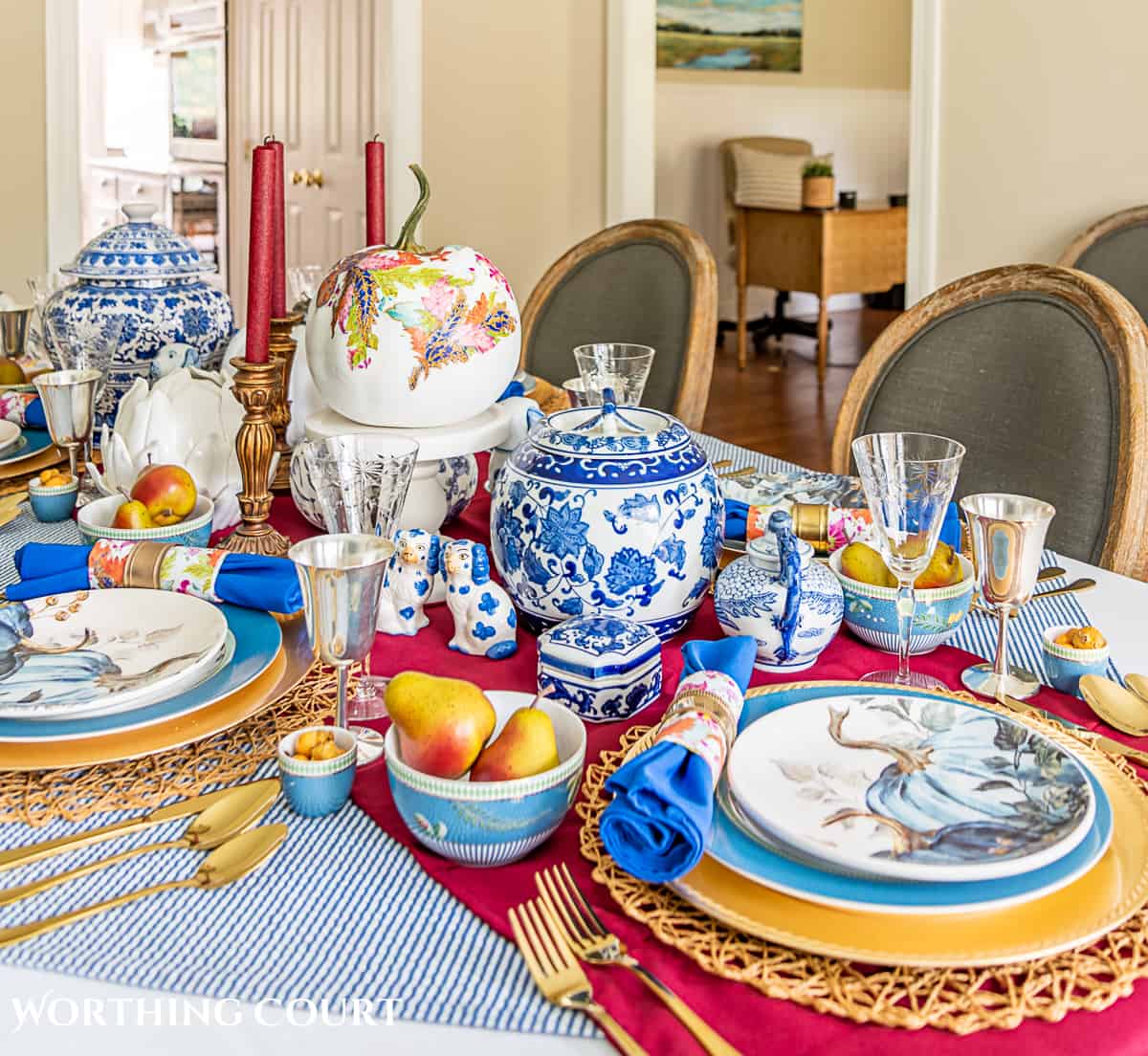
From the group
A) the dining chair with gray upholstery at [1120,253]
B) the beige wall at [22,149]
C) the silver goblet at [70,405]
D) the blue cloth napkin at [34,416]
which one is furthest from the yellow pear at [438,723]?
the beige wall at [22,149]

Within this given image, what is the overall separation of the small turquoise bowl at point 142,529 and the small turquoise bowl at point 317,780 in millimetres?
423

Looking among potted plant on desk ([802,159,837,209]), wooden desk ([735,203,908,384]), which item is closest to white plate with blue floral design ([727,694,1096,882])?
wooden desk ([735,203,908,384])

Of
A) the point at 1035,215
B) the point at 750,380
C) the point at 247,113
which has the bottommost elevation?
the point at 750,380

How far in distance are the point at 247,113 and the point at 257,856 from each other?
16.4 ft

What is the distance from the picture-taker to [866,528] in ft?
3.63

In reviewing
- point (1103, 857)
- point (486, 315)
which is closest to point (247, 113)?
point (486, 315)

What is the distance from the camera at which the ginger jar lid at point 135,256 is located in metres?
1.55

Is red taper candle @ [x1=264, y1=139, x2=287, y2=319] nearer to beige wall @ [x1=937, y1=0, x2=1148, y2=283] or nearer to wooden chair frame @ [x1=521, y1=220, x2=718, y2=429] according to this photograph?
wooden chair frame @ [x1=521, y1=220, x2=718, y2=429]

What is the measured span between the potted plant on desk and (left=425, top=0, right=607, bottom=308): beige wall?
275cm

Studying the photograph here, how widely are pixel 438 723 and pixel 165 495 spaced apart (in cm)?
59

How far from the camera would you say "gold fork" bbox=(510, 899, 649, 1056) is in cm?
58

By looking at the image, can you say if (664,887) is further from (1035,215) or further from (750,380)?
(750,380)

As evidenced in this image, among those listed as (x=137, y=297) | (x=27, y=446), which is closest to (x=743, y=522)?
(x=137, y=297)

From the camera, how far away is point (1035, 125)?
2941 millimetres
